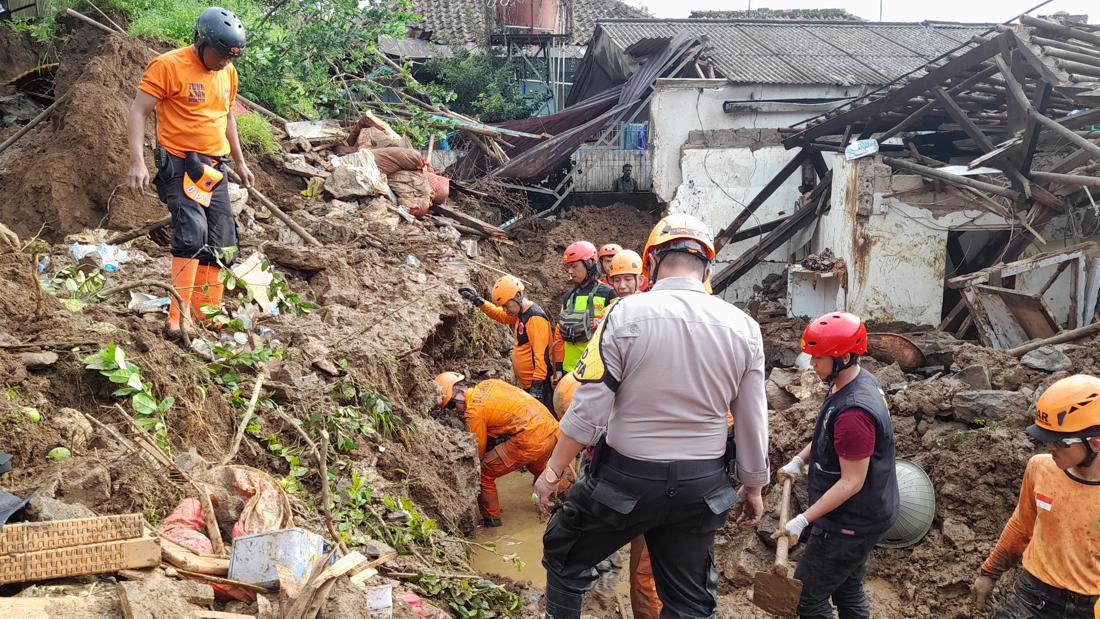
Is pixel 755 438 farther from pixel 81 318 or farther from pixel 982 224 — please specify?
pixel 982 224

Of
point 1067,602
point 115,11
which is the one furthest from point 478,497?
point 115,11

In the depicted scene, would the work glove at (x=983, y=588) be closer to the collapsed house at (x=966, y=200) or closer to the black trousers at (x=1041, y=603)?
the black trousers at (x=1041, y=603)

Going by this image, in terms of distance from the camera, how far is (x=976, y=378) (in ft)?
21.4

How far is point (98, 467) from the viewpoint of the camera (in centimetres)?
332

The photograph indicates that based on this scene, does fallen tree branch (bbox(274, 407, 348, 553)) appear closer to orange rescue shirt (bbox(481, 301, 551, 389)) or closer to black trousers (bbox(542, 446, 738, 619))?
black trousers (bbox(542, 446, 738, 619))

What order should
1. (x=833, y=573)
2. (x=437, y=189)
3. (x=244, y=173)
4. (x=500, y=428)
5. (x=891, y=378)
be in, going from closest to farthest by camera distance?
(x=833, y=573) → (x=244, y=173) → (x=500, y=428) → (x=891, y=378) → (x=437, y=189)

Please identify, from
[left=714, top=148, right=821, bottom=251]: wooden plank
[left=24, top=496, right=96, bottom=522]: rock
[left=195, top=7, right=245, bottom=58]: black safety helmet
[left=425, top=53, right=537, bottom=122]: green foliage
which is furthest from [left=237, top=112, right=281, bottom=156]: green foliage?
[left=425, top=53, right=537, bottom=122]: green foliage

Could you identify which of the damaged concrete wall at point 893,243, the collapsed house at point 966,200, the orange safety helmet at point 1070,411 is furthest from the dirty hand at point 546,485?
the damaged concrete wall at point 893,243

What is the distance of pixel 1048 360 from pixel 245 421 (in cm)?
598

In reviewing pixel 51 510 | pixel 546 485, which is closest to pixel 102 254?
pixel 51 510

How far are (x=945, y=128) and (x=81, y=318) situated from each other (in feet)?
36.8

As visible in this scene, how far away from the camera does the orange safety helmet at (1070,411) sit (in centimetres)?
329

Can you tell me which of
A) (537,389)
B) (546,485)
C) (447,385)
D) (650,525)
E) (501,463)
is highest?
(546,485)

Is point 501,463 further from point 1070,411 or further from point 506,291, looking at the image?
point 1070,411
